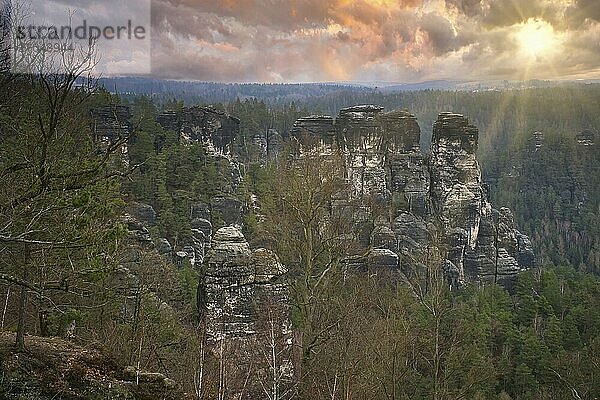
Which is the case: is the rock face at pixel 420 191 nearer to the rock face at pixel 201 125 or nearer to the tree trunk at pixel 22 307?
the rock face at pixel 201 125

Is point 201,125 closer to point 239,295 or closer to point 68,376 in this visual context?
point 239,295

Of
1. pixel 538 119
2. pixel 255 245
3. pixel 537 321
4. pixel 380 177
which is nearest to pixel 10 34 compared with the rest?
pixel 255 245

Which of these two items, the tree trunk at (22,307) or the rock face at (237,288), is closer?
the tree trunk at (22,307)

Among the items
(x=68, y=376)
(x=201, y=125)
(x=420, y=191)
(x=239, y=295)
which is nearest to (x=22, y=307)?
(x=68, y=376)

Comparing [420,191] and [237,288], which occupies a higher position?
[237,288]

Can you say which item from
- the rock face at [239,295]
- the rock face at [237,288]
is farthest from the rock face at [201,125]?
the rock face at [237,288]

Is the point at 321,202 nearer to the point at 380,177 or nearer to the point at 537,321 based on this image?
the point at 537,321

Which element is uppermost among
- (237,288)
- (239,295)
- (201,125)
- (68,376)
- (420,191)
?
(201,125)

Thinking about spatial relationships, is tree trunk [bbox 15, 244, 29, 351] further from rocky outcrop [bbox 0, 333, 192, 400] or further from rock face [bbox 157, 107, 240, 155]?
rock face [bbox 157, 107, 240, 155]
